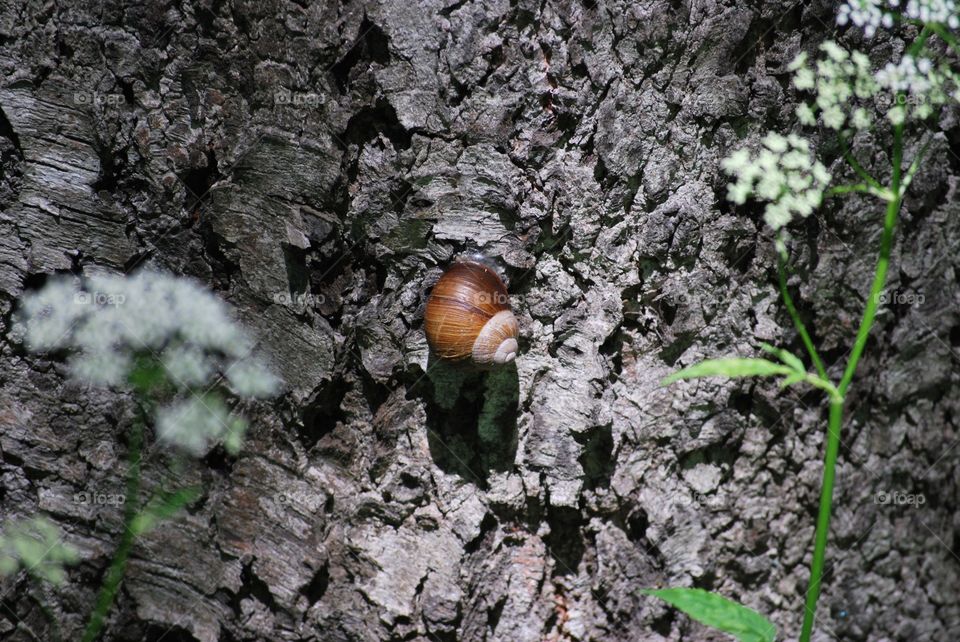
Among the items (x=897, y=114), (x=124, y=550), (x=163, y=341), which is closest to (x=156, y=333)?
(x=163, y=341)

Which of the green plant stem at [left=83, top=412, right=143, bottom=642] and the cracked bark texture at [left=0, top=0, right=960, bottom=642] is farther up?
the cracked bark texture at [left=0, top=0, right=960, bottom=642]

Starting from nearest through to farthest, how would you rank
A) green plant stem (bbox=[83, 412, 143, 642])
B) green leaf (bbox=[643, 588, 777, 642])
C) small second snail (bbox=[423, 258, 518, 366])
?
green leaf (bbox=[643, 588, 777, 642]), small second snail (bbox=[423, 258, 518, 366]), green plant stem (bbox=[83, 412, 143, 642])

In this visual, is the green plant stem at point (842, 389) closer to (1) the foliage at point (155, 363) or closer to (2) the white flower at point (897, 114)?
(2) the white flower at point (897, 114)

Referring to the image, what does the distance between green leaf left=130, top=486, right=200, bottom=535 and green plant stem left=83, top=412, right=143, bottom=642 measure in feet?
0.07

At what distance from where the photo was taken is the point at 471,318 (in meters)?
1.70

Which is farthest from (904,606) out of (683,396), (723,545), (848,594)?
(683,396)

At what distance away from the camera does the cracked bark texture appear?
184cm

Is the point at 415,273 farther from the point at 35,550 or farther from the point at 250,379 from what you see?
the point at 35,550

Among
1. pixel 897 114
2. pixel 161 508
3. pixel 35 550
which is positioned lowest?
pixel 35 550

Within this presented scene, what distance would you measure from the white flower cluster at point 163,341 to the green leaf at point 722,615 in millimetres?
1161

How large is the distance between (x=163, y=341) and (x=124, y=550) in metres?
0.59

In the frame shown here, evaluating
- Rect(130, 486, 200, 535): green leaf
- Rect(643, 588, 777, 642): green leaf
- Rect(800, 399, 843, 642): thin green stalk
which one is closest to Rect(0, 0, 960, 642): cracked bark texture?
Rect(130, 486, 200, 535): green leaf

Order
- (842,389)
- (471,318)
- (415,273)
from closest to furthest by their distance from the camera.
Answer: (842,389) → (471,318) → (415,273)

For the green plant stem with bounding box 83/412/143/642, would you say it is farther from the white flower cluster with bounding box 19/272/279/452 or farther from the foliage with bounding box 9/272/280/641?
the white flower cluster with bounding box 19/272/279/452
